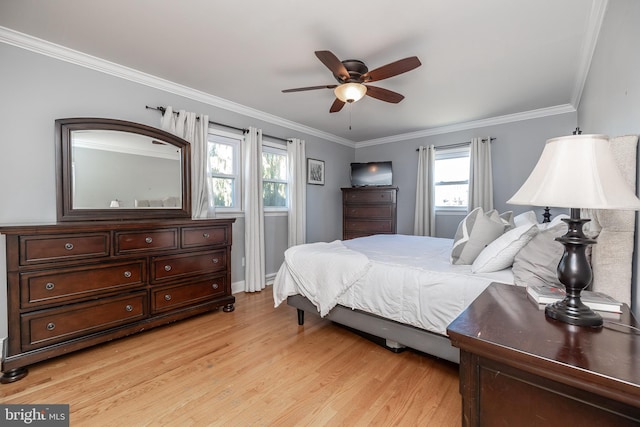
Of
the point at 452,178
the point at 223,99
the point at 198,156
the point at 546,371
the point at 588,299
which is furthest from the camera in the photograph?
the point at 452,178

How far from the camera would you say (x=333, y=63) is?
Answer: 2074 mm

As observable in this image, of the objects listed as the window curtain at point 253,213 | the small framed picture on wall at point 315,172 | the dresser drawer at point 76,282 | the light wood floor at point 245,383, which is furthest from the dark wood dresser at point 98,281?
the small framed picture on wall at point 315,172

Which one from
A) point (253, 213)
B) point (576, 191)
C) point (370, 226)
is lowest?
point (370, 226)

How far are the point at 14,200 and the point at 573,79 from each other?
206 inches

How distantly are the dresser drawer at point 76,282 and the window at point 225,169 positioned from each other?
142 centimetres

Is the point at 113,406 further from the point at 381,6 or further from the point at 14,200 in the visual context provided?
the point at 381,6

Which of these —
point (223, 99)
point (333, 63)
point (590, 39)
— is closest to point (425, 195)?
point (590, 39)

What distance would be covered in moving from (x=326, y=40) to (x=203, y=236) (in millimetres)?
2126

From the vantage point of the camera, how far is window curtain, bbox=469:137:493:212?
410 cm

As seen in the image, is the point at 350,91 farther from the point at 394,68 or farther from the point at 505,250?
the point at 505,250

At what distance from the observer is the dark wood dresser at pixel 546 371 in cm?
65

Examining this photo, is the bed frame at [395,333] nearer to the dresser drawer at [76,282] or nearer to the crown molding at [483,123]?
the dresser drawer at [76,282]

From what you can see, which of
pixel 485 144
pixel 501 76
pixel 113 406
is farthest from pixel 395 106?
pixel 113 406

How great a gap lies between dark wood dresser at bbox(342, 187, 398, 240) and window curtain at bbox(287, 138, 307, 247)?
45.3 inches
